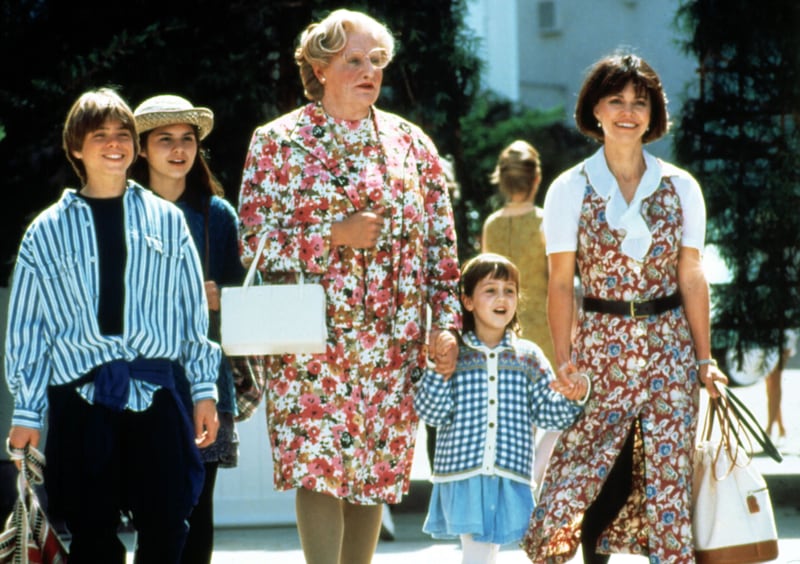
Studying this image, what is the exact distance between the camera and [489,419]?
19.3 ft

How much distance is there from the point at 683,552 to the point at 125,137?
2.19m

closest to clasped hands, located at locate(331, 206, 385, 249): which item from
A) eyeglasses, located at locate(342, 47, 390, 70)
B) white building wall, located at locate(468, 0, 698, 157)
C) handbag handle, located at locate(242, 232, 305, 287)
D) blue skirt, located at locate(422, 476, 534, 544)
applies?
handbag handle, located at locate(242, 232, 305, 287)

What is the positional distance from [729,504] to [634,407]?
435mm

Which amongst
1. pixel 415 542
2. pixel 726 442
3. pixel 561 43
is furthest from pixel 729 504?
pixel 561 43

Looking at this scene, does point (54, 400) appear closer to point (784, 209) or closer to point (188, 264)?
point (188, 264)

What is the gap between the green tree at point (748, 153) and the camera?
28.7ft

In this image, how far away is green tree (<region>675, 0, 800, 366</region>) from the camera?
28.7ft

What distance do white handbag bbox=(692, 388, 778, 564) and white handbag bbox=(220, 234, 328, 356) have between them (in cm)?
135

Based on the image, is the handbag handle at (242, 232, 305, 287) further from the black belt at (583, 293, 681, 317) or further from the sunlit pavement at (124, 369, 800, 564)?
the sunlit pavement at (124, 369, 800, 564)

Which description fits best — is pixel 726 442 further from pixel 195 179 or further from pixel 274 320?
pixel 195 179

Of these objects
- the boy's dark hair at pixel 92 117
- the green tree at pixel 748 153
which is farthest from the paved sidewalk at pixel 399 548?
the boy's dark hair at pixel 92 117

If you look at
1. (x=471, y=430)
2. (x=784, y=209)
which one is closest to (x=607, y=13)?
(x=784, y=209)

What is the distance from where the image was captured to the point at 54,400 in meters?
4.81

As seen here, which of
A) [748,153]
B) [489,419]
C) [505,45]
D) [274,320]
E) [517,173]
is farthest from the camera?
[505,45]
